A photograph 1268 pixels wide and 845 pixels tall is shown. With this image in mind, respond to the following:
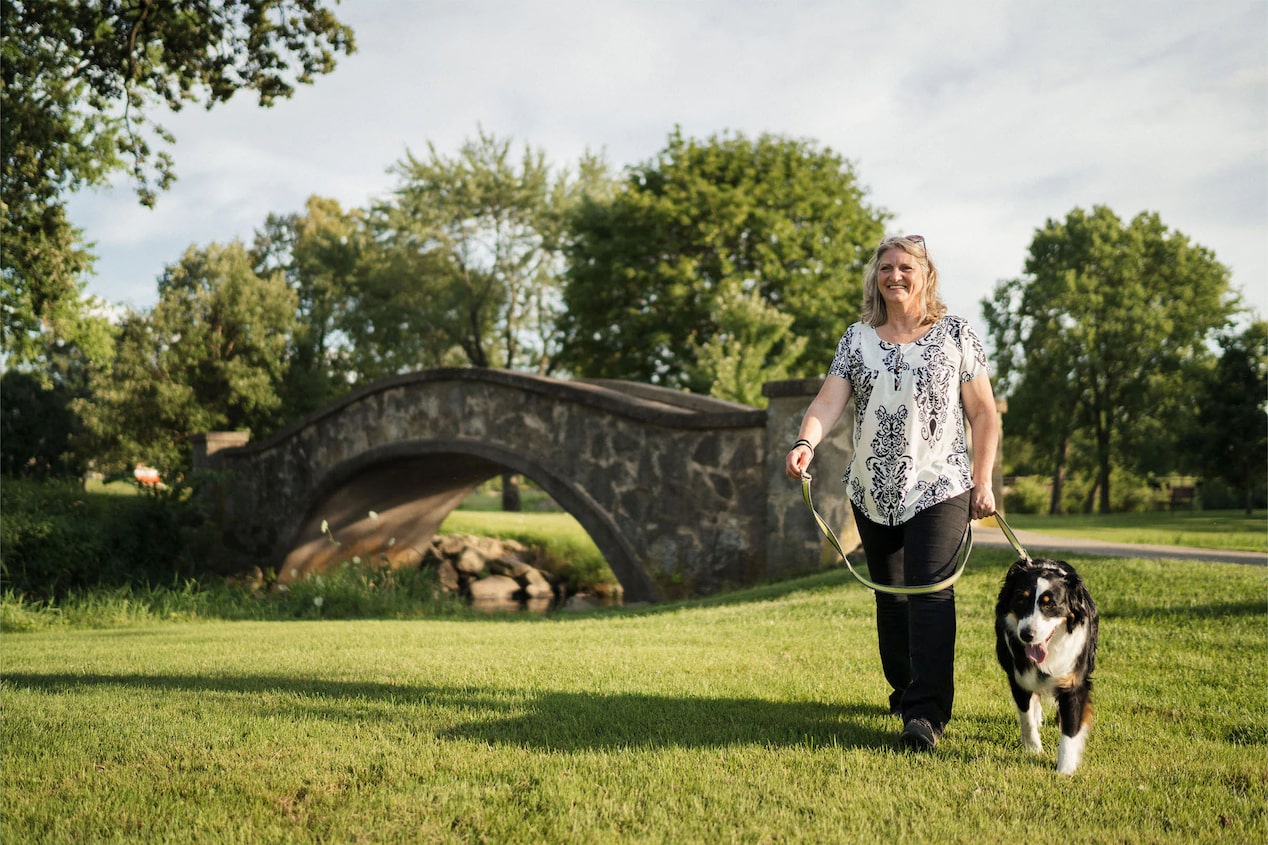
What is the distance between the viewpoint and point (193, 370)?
2600 cm

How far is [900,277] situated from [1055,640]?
4.63ft

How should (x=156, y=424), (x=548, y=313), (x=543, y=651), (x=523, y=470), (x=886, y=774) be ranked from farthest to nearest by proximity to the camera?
(x=548, y=313) → (x=156, y=424) → (x=523, y=470) → (x=543, y=651) → (x=886, y=774)

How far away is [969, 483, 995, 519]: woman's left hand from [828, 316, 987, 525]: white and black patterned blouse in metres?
0.04

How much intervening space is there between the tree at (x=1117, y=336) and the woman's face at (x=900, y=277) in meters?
34.6

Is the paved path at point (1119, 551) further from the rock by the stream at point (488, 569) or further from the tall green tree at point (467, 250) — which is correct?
the tall green tree at point (467, 250)

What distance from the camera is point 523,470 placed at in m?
13.7

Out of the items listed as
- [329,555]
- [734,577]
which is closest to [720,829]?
[734,577]

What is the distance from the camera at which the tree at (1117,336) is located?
3512cm

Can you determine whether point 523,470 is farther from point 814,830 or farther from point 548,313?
point 548,313

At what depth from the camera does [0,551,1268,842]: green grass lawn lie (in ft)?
9.09

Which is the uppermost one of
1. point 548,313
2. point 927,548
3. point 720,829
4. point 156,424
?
point 548,313

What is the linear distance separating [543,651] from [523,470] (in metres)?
7.84

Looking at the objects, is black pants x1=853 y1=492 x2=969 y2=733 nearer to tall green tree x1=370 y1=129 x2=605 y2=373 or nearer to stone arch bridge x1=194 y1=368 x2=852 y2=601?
stone arch bridge x1=194 y1=368 x2=852 y2=601

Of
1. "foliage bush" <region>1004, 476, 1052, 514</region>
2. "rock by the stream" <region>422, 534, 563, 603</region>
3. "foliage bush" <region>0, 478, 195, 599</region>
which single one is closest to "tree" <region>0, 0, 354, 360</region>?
"foliage bush" <region>0, 478, 195, 599</region>
